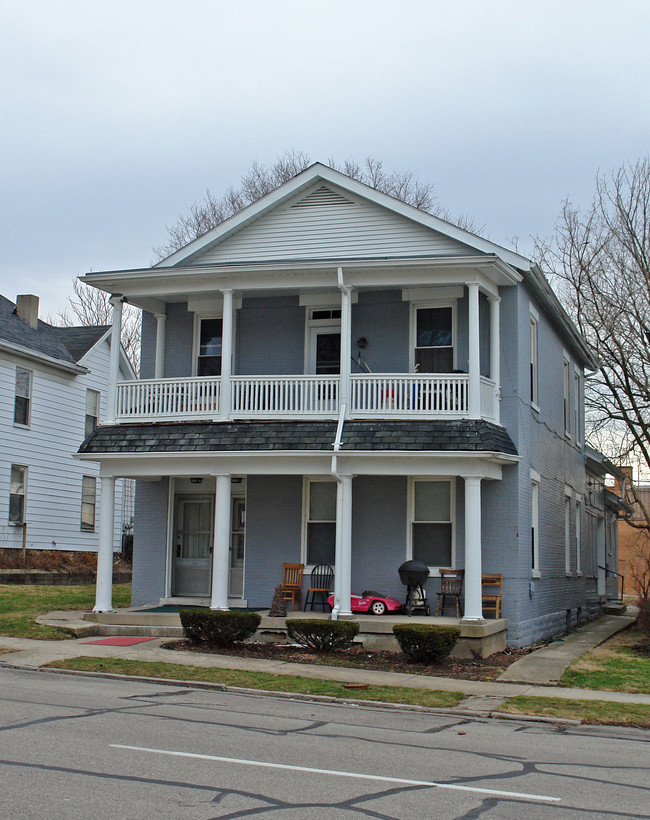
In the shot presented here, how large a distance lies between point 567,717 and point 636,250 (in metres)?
17.1

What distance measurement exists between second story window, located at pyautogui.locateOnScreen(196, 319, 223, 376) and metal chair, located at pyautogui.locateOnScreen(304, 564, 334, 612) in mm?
4653

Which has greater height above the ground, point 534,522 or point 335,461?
point 335,461

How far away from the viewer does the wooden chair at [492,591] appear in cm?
1711

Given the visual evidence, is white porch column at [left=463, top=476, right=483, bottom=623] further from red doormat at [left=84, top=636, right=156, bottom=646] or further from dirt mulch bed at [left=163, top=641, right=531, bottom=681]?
red doormat at [left=84, top=636, right=156, bottom=646]

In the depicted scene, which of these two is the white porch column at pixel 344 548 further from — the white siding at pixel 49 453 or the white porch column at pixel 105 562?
the white siding at pixel 49 453

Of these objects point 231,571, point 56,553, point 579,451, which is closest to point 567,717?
point 231,571

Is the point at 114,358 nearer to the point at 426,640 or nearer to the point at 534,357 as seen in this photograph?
the point at 426,640

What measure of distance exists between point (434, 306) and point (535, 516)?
15.9 feet

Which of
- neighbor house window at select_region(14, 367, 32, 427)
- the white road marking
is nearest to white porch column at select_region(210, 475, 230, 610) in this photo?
the white road marking

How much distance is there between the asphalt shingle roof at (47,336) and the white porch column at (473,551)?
15.9 meters

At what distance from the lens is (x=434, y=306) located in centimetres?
1867

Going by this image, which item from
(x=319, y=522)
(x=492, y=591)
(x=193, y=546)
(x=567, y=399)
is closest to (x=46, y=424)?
(x=193, y=546)

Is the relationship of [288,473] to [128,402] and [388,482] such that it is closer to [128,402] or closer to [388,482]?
[388,482]

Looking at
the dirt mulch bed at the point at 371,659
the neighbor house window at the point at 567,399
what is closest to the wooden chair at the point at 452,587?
the dirt mulch bed at the point at 371,659
